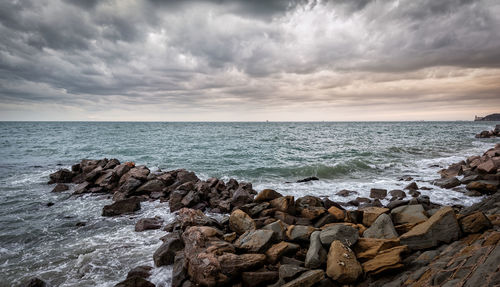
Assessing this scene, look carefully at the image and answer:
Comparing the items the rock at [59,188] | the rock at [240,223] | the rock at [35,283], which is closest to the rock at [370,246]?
the rock at [240,223]

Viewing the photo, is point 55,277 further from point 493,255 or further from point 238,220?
point 493,255

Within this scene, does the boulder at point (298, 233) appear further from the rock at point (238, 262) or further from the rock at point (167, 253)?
the rock at point (167, 253)

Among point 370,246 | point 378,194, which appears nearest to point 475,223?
point 370,246

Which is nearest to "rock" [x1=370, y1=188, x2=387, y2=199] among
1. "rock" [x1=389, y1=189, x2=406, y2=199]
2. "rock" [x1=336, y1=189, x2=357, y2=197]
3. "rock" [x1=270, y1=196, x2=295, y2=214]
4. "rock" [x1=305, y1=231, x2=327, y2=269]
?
"rock" [x1=389, y1=189, x2=406, y2=199]

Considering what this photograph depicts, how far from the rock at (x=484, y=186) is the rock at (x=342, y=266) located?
1141 centimetres

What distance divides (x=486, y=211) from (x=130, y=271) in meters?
11.0

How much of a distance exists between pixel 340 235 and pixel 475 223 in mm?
3320

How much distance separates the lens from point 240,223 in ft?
26.1

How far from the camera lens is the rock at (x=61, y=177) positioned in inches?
643

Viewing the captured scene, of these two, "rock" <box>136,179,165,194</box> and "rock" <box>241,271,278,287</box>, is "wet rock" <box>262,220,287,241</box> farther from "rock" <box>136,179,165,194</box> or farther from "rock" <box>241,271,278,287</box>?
"rock" <box>136,179,165,194</box>

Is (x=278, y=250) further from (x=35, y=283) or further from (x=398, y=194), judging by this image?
(x=398, y=194)

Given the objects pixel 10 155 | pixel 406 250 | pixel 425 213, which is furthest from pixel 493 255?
pixel 10 155

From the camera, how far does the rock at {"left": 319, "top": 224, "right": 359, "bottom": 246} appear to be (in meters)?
6.05

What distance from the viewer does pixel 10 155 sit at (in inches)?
1054
